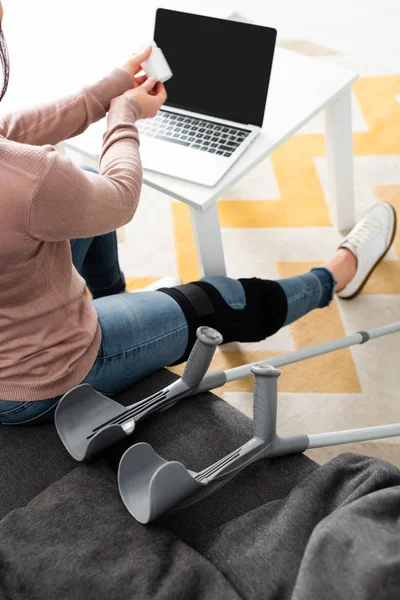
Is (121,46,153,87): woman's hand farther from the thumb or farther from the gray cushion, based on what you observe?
the gray cushion

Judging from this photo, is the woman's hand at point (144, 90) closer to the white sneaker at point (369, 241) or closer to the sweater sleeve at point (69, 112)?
the sweater sleeve at point (69, 112)

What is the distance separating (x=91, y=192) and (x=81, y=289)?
0.83ft

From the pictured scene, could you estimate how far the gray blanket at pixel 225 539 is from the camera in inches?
34.8

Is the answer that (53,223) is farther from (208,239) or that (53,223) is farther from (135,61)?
(208,239)

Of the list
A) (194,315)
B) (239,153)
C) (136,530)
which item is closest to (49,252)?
(194,315)

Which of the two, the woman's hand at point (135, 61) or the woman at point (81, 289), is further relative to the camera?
the woman's hand at point (135, 61)

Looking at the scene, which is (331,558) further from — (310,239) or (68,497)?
(310,239)

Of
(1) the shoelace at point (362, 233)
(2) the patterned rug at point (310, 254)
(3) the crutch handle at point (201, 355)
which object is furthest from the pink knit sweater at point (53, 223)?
(1) the shoelace at point (362, 233)

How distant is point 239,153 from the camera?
1.65 metres

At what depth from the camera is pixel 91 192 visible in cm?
114

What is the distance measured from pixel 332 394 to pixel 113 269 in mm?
696

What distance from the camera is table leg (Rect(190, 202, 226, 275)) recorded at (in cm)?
167

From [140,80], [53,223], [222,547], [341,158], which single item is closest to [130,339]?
[53,223]

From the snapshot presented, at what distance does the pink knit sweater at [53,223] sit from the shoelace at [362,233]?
2.87ft
